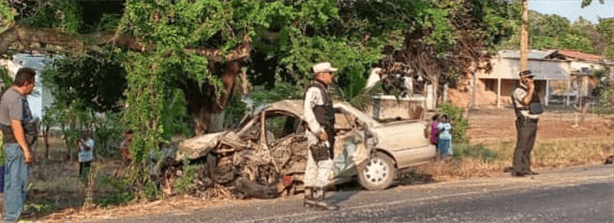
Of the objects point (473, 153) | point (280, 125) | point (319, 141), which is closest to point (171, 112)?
point (280, 125)

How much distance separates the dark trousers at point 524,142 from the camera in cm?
1437

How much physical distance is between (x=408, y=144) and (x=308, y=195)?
3005 mm

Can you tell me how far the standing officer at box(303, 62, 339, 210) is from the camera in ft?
34.4

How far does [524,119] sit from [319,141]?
4.99 meters

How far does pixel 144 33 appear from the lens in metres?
11.5

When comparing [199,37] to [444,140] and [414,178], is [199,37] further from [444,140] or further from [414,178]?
[444,140]

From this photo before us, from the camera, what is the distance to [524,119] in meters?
14.4

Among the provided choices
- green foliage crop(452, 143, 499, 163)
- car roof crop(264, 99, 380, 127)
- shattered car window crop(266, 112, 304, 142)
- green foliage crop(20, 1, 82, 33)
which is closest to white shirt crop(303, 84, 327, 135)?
car roof crop(264, 99, 380, 127)

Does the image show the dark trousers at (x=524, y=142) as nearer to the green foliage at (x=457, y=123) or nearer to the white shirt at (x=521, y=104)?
the white shirt at (x=521, y=104)

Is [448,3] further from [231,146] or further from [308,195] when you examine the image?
[308,195]

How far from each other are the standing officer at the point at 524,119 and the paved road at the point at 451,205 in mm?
767

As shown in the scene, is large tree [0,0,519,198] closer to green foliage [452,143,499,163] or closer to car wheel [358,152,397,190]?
car wheel [358,152,397,190]

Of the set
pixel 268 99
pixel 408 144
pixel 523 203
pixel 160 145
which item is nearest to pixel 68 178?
pixel 268 99

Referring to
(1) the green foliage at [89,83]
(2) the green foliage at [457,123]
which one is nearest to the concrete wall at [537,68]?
(2) the green foliage at [457,123]
